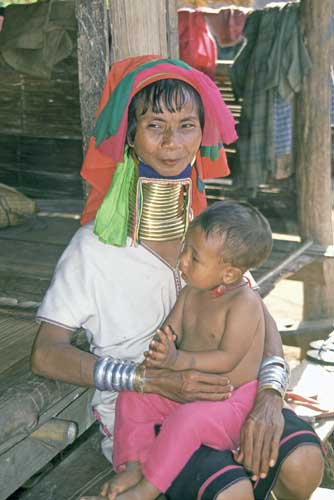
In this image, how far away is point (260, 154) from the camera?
7.50 meters

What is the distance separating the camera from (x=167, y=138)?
275cm

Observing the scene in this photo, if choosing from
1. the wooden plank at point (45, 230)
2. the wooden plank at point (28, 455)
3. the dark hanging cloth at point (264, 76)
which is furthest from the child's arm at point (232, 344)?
the dark hanging cloth at point (264, 76)

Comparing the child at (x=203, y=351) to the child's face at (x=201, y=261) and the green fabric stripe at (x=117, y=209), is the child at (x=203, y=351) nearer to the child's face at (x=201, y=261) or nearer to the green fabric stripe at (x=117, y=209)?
the child's face at (x=201, y=261)

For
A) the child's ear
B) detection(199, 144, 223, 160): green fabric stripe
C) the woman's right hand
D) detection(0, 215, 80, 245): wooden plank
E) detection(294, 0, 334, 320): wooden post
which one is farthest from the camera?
detection(294, 0, 334, 320): wooden post

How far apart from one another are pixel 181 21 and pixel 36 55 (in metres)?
2.06

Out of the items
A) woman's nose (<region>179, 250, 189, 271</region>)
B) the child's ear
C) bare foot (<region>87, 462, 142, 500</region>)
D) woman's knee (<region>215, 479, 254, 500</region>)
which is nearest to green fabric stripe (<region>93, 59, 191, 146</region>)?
woman's nose (<region>179, 250, 189, 271</region>)

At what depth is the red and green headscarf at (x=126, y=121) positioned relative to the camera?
2.71 metres

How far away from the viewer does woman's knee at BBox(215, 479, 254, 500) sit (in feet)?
7.83

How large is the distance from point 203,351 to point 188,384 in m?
0.17

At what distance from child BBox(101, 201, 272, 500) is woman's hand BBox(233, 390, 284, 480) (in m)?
0.05

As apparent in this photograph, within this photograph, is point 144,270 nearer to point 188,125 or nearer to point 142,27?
point 188,125

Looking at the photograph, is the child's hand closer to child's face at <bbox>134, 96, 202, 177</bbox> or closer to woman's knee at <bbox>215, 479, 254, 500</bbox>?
woman's knee at <bbox>215, 479, 254, 500</bbox>

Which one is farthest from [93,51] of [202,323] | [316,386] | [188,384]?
[316,386]

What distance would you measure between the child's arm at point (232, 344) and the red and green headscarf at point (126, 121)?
54cm
